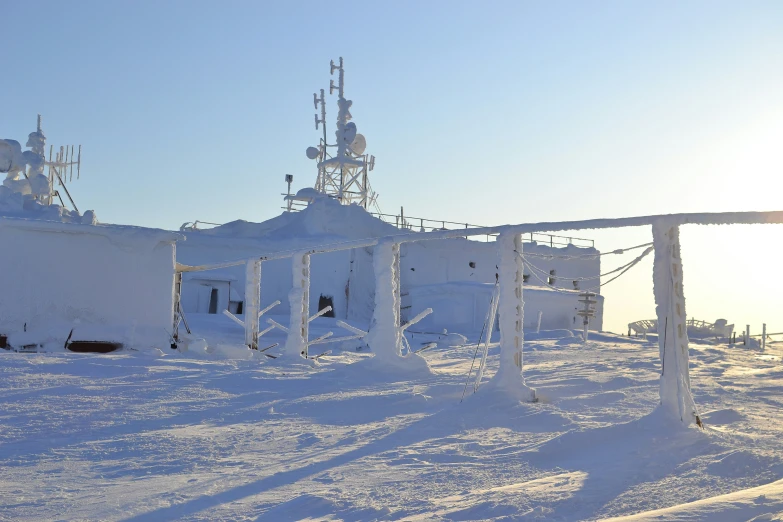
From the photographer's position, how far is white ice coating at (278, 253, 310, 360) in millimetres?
15281

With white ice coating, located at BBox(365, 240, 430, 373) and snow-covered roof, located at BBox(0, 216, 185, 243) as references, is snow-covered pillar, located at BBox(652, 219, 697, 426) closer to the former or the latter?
white ice coating, located at BBox(365, 240, 430, 373)

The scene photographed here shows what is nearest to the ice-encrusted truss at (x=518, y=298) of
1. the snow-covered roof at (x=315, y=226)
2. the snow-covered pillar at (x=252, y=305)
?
the snow-covered pillar at (x=252, y=305)

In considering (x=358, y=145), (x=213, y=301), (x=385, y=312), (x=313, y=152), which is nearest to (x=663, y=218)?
(x=385, y=312)

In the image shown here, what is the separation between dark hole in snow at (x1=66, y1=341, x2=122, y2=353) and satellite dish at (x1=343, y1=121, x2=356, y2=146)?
2428 centimetres

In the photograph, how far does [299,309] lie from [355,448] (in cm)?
842

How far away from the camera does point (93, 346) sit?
15383mm

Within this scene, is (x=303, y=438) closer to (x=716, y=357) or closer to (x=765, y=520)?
(x=765, y=520)

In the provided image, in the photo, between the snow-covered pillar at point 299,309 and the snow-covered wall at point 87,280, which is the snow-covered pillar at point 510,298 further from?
the snow-covered wall at point 87,280

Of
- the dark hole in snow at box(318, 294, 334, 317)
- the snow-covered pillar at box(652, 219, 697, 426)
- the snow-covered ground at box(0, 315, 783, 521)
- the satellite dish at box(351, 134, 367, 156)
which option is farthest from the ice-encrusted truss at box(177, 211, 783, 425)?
the satellite dish at box(351, 134, 367, 156)

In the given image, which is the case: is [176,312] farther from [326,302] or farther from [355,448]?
[326,302]

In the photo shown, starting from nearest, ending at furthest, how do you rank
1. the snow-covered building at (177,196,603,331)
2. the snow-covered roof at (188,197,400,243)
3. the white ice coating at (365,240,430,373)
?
the white ice coating at (365,240,430,373), the snow-covered building at (177,196,603,331), the snow-covered roof at (188,197,400,243)

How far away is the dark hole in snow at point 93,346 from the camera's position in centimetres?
1523

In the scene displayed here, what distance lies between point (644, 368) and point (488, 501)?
428 inches

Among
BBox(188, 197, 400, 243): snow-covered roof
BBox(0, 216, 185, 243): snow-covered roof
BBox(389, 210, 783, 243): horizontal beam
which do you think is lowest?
BBox(389, 210, 783, 243): horizontal beam
